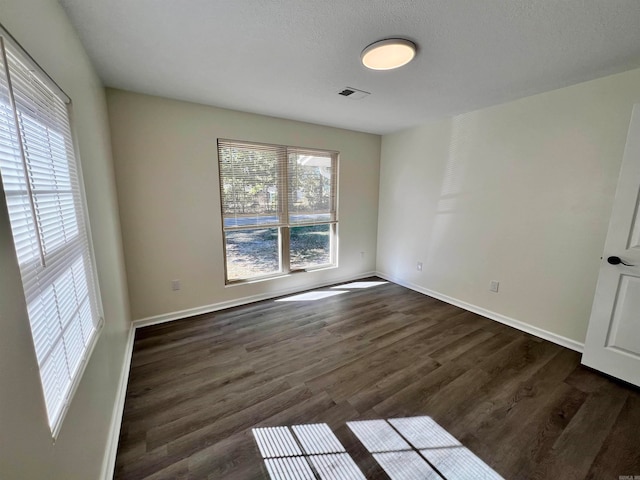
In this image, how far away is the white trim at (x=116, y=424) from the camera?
1.28m

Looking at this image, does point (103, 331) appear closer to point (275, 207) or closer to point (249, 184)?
point (249, 184)

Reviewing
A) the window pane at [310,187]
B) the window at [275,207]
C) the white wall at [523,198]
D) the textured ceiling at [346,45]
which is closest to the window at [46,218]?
the textured ceiling at [346,45]

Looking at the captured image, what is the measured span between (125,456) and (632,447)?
2802 millimetres

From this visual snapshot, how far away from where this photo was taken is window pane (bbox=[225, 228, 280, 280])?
10.6 ft

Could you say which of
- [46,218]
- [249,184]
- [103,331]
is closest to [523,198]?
[249,184]

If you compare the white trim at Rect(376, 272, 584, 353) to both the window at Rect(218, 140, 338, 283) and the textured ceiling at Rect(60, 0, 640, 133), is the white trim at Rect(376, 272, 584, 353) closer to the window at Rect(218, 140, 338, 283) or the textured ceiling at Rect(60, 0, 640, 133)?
the window at Rect(218, 140, 338, 283)

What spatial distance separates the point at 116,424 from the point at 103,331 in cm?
55

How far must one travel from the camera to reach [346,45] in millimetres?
1668

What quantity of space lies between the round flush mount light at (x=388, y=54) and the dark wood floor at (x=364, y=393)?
7.51ft

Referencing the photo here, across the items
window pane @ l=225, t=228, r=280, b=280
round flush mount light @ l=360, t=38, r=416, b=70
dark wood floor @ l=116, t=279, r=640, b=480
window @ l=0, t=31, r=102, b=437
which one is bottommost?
dark wood floor @ l=116, t=279, r=640, b=480

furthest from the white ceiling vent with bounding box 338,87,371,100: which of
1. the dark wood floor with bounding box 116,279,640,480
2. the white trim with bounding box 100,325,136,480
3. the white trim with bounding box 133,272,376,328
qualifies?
the white trim with bounding box 100,325,136,480

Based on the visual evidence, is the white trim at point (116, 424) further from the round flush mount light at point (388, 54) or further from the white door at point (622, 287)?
the white door at point (622, 287)

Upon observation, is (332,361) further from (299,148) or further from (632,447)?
(299,148)

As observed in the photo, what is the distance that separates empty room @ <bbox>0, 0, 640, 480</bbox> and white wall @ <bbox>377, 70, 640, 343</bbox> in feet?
0.07
